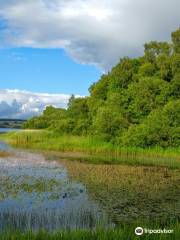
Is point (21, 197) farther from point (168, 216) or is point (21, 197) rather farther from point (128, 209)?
point (168, 216)

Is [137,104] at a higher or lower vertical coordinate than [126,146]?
higher

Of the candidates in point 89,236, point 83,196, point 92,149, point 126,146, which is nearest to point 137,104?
point 126,146

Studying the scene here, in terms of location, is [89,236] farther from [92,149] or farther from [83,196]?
[92,149]

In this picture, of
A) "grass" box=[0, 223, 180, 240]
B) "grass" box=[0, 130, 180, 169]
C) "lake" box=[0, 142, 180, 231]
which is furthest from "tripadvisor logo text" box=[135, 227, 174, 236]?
"grass" box=[0, 130, 180, 169]

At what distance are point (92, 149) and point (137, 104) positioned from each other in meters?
10.4

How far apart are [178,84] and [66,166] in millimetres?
26772

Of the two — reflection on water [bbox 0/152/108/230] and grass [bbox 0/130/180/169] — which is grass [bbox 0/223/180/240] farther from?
grass [bbox 0/130/180/169]

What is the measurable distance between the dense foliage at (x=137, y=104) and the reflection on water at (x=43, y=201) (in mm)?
21452

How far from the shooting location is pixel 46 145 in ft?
174

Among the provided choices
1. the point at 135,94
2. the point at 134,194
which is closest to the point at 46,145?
the point at 135,94

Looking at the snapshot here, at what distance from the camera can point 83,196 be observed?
69.1 feet

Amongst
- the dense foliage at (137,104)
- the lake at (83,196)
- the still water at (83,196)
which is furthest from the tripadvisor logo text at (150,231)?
the dense foliage at (137,104)

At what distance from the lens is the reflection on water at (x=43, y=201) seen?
50.5 feet

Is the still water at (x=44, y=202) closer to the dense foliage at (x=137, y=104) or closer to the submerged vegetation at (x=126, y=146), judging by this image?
the submerged vegetation at (x=126, y=146)
